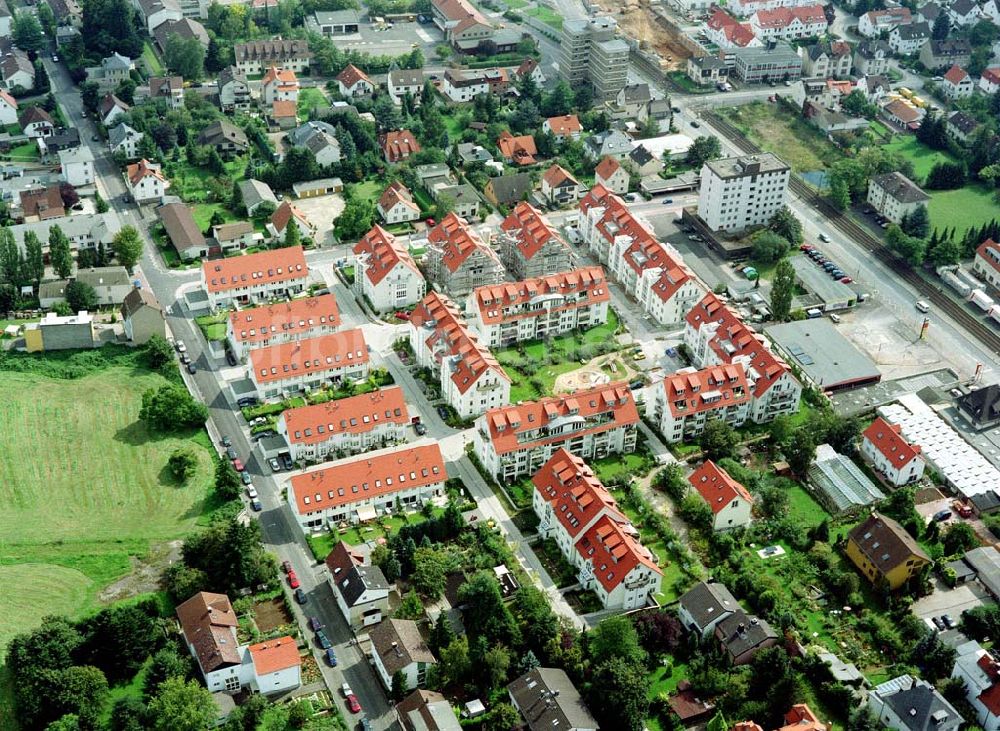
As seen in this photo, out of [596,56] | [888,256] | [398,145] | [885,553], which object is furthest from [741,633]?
[596,56]

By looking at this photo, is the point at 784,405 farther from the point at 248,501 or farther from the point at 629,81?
the point at 629,81

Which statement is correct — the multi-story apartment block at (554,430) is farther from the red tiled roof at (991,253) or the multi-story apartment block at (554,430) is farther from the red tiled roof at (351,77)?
the red tiled roof at (351,77)

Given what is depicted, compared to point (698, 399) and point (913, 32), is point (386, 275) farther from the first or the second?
point (913, 32)

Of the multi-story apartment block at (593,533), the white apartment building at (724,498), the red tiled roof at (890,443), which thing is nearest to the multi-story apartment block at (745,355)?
the red tiled roof at (890,443)

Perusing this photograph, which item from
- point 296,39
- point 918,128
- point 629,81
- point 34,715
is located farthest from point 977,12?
point 34,715

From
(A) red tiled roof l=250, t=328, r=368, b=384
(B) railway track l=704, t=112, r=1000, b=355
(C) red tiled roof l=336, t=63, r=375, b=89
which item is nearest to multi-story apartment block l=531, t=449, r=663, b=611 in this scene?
(A) red tiled roof l=250, t=328, r=368, b=384
